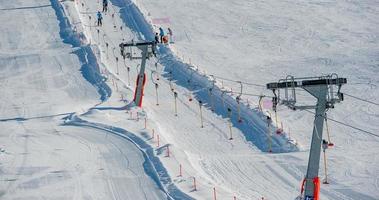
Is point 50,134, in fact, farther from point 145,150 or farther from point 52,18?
point 52,18

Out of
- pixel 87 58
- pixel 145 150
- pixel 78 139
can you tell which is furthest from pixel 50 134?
pixel 87 58

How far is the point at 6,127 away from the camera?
30.0 meters

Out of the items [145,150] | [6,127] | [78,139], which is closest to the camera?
[145,150]

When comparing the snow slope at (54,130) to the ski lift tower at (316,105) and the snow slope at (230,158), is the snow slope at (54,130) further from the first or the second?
the ski lift tower at (316,105)

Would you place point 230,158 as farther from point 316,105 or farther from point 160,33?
point 160,33

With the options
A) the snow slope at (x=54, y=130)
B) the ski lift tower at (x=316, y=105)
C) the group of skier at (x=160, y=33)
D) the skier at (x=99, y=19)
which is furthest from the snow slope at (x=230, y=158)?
the skier at (x=99, y=19)

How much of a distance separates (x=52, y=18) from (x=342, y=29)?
66.8ft

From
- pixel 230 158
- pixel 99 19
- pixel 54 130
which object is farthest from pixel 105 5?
pixel 230 158

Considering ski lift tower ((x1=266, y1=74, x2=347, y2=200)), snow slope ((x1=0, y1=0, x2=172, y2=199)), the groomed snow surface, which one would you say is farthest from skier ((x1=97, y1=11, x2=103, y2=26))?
ski lift tower ((x1=266, y1=74, x2=347, y2=200))

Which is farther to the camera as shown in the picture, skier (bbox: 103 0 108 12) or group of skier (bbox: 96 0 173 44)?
skier (bbox: 103 0 108 12)

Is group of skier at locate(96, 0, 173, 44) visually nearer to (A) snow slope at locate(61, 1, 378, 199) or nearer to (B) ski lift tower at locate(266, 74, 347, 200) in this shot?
(A) snow slope at locate(61, 1, 378, 199)

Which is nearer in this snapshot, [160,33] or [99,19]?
[160,33]

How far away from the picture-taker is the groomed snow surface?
23.0 meters

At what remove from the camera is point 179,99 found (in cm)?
3384
